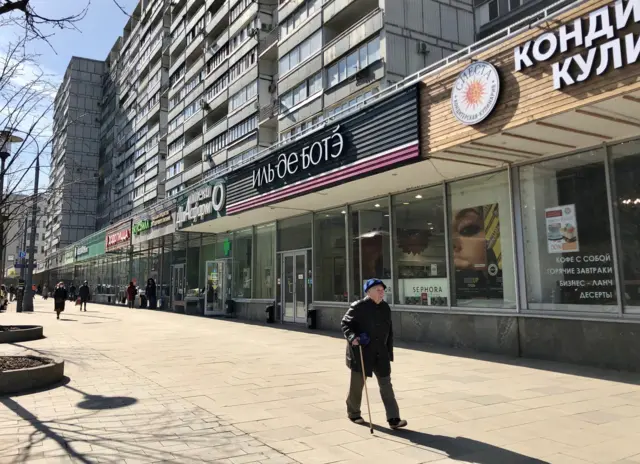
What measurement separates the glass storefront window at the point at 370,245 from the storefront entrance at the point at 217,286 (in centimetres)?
923

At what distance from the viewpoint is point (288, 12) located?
1347 inches

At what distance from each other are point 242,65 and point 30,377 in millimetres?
38400

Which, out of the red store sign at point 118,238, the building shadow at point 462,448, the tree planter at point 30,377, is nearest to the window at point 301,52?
the red store sign at point 118,238

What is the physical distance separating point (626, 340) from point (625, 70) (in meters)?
4.39

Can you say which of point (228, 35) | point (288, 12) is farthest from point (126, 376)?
point (228, 35)

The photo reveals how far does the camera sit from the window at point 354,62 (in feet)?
86.4

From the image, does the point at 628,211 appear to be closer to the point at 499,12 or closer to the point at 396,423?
the point at 396,423

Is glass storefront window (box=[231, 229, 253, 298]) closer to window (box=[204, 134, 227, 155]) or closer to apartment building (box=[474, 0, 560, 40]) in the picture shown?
apartment building (box=[474, 0, 560, 40])

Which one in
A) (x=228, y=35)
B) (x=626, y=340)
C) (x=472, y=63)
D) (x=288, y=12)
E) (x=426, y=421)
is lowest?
(x=426, y=421)

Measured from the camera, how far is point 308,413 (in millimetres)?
6168

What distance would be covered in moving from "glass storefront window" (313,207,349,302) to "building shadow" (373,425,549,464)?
1049 centimetres

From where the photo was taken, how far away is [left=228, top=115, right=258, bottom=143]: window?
40.2m

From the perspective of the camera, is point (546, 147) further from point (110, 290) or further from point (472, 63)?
point (110, 290)

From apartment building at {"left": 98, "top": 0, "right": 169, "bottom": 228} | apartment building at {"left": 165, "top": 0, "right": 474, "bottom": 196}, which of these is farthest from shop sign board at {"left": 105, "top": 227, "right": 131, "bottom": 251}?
A: apartment building at {"left": 98, "top": 0, "right": 169, "bottom": 228}
